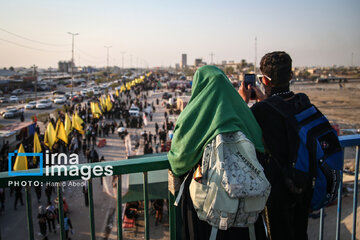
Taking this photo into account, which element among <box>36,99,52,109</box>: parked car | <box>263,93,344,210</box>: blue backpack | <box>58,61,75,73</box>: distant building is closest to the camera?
<box>263,93,344,210</box>: blue backpack

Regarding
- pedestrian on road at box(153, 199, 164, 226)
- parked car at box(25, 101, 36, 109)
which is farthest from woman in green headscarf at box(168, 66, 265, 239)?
parked car at box(25, 101, 36, 109)

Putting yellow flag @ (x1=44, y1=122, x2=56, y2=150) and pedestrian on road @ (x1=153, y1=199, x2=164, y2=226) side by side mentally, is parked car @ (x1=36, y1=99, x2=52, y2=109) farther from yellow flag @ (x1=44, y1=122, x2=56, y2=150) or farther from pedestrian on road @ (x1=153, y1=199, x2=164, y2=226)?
pedestrian on road @ (x1=153, y1=199, x2=164, y2=226)

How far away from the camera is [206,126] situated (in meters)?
1.32

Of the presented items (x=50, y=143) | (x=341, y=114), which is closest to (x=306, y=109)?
(x=50, y=143)

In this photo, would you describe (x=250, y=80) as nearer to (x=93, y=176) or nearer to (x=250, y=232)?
(x=250, y=232)

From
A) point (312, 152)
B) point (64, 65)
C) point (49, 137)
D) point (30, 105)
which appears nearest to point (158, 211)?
point (312, 152)

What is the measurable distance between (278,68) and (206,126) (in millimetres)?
538

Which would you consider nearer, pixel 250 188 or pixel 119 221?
pixel 250 188

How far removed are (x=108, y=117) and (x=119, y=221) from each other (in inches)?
971

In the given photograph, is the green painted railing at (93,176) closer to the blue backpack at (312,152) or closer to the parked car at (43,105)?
the blue backpack at (312,152)

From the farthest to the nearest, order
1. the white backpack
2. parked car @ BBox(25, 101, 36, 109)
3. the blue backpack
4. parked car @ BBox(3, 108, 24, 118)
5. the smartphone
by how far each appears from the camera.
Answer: parked car @ BBox(25, 101, 36, 109) → parked car @ BBox(3, 108, 24, 118) → the smartphone → the blue backpack → the white backpack

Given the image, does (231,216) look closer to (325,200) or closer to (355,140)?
(325,200)

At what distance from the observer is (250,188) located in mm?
1210

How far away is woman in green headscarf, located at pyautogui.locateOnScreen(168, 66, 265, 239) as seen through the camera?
1.29 metres
